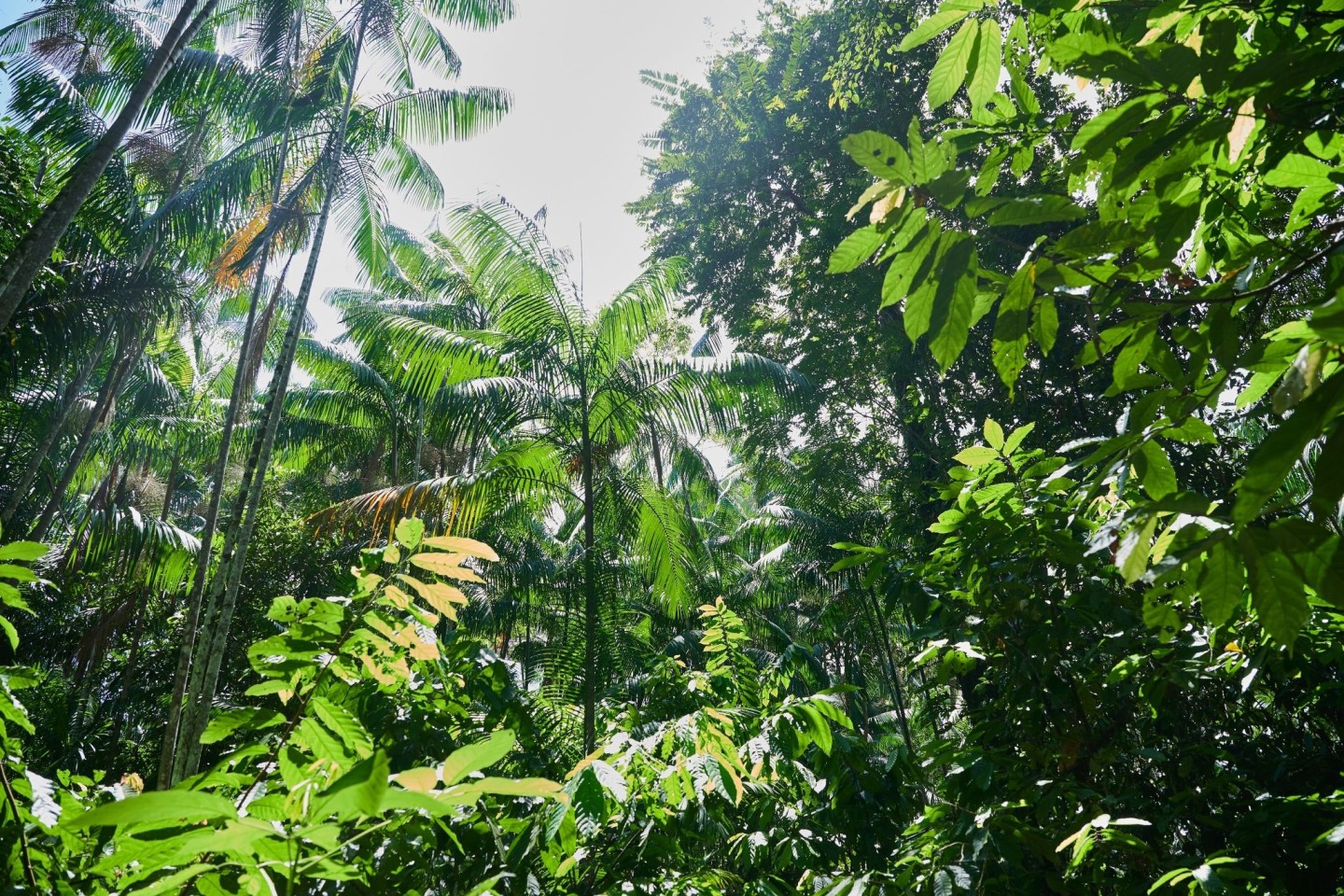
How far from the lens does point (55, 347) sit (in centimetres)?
668

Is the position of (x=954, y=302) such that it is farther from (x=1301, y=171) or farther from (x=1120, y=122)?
(x=1301, y=171)

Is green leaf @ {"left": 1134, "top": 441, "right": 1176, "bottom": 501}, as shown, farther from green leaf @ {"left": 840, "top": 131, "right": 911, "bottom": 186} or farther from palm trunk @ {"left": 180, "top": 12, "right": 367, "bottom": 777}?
palm trunk @ {"left": 180, "top": 12, "right": 367, "bottom": 777}

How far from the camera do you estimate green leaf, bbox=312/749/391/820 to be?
1.72ft

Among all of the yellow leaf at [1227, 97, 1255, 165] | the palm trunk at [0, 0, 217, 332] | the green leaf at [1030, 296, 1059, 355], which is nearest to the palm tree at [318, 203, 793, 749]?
the palm trunk at [0, 0, 217, 332]

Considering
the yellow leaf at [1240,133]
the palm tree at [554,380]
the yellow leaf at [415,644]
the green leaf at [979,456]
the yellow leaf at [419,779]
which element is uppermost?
the palm tree at [554,380]

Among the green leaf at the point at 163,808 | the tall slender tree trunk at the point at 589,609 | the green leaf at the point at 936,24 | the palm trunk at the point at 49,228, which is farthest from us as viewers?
the tall slender tree trunk at the point at 589,609

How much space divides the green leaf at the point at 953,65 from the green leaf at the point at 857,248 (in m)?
0.29

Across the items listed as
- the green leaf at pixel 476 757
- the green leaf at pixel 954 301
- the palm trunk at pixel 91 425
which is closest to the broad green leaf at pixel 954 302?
the green leaf at pixel 954 301

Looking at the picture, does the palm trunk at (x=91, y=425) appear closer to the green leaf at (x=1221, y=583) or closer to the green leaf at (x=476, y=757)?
the green leaf at (x=476, y=757)

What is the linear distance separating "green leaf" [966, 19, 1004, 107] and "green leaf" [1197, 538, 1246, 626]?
2.30ft

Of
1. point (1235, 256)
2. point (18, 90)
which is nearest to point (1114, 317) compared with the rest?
point (1235, 256)

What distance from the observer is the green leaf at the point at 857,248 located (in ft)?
2.73

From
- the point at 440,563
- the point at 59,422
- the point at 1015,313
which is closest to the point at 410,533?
the point at 440,563

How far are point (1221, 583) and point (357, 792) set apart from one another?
82cm
